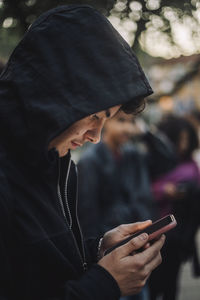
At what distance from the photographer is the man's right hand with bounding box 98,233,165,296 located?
108 cm

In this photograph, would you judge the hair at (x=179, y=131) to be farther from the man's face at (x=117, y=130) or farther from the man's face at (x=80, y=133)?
the man's face at (x=80, y=133)

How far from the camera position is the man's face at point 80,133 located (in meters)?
1.18

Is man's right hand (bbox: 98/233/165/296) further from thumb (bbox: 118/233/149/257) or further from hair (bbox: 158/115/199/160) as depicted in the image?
hair (bbox: 158/115/199/160)

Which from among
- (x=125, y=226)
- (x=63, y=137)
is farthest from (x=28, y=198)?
(x=125, y=226)

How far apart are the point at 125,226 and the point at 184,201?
1886 mm

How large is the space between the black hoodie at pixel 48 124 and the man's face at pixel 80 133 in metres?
0.07

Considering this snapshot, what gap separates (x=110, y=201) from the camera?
280 centimetres

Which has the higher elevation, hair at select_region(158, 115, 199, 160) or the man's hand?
the man's hand

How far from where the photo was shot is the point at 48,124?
3.47ft

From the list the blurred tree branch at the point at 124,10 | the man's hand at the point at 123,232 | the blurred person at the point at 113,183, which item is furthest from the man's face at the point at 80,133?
the blurred person at the point at 113,183

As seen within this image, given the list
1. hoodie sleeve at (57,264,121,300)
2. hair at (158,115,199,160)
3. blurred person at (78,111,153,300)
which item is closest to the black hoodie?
hoodie sleeve at (57,264,121,300)

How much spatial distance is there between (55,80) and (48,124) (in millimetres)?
132

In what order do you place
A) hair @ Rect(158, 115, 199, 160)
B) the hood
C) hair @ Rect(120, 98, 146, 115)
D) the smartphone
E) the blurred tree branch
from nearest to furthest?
1. the hood
2. the smartphone
3. hair @ Rect(120, 98, 146, 115)
4. the blurred tree branch
5. hair @ Rect(158, 115, 199, 160)

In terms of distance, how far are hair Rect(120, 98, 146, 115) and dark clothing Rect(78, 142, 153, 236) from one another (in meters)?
1.33
